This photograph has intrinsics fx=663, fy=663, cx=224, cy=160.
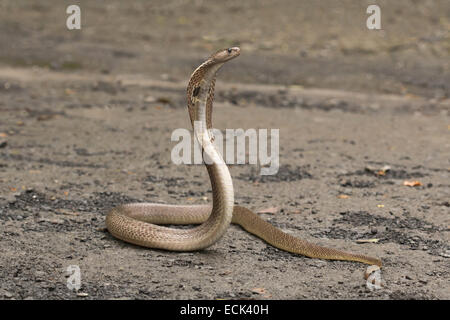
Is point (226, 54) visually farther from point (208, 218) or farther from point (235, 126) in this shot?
point (235, 126)

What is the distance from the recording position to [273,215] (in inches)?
220

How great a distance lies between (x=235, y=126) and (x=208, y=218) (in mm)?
4298

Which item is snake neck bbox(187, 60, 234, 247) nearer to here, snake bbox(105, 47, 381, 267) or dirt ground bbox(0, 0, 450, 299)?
snake bbox(105, 47, 381, 267)

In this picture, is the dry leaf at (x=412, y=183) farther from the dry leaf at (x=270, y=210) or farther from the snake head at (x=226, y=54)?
the snake head at (x=226, y=54)

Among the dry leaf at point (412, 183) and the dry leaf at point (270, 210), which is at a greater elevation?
the dry leaf at point (412, 183)

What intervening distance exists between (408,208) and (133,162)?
9.61 feet

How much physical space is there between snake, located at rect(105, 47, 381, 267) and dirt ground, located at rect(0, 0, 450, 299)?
0.29ft

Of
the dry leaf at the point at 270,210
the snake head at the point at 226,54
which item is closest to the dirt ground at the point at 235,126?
the dry leaf at the point at 270,210

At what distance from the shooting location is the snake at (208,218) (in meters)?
4.21

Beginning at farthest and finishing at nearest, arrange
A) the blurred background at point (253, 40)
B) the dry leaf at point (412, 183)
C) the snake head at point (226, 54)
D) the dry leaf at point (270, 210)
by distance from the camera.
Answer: the blurred background at point (253, 40) → the dry leaf at point (412, 183) → the dry leaf at point (270, 210) → the snake head at point (226, 54)

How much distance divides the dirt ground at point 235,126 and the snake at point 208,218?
0.09m

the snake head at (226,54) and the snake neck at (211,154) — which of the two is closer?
the snake head at (226,54)

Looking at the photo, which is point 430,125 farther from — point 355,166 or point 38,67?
point 38,67

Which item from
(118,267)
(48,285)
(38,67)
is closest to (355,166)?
(118,267)
